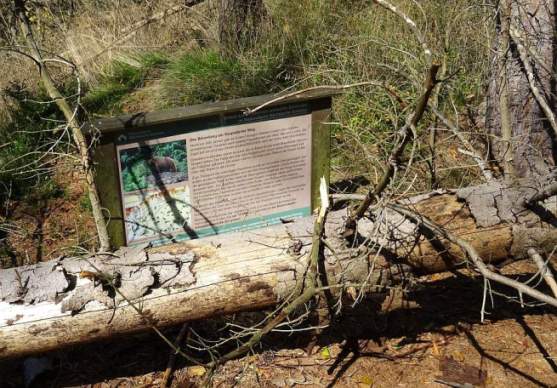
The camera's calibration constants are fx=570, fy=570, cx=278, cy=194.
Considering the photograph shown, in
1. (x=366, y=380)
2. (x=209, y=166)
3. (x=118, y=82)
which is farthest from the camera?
(x=118, y=82)

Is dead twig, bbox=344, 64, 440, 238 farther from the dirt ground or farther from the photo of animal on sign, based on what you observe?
the photo of animal on sign

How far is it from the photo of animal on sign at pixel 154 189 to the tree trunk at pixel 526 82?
1.99 m

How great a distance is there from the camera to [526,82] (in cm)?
381

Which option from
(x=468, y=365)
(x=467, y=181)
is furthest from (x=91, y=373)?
(x=467, y=181)

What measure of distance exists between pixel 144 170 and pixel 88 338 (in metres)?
1.04

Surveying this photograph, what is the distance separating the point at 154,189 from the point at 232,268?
85 cm

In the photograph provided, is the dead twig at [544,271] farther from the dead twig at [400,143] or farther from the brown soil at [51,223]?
the brown soil at [51,223]

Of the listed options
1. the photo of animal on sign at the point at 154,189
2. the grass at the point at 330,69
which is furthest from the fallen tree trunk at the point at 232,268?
the grass at the point at 330,69

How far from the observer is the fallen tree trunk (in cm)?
261

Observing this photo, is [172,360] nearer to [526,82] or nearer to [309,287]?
[309,287]

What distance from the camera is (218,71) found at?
18.5 feet

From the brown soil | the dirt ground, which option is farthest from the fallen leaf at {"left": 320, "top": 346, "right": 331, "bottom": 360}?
the brown soil

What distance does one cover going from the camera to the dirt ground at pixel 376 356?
299 centimetres

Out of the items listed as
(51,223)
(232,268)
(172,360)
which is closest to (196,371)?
(172,360)
